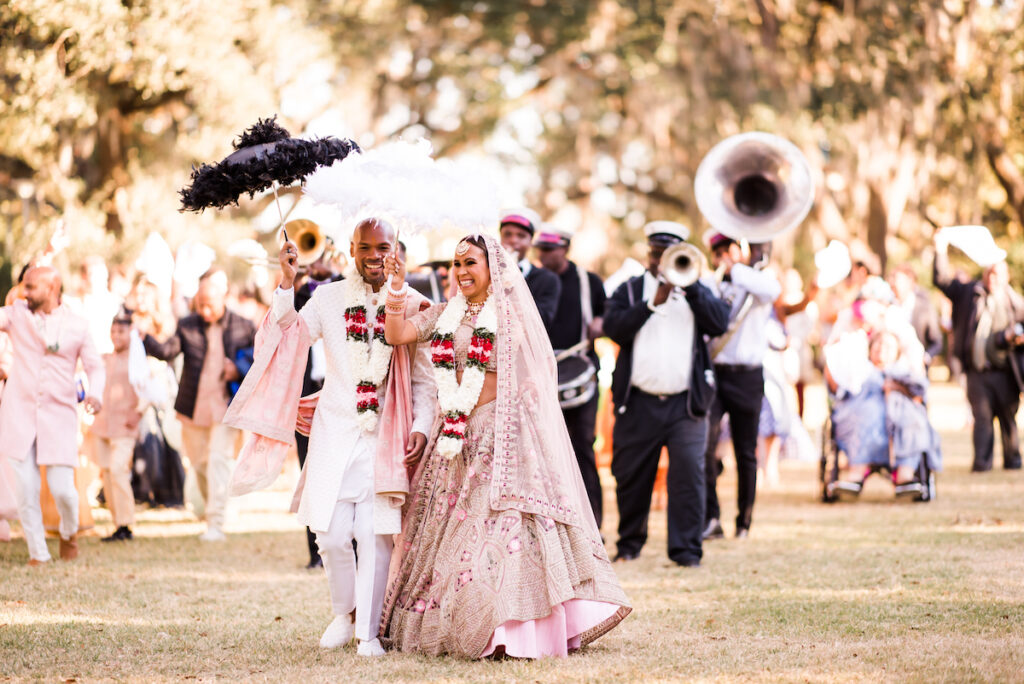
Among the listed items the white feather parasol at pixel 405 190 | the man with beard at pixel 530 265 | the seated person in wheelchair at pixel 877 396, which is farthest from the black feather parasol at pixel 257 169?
the seated person in wheelchair at pixel 877 396

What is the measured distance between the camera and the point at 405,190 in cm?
586

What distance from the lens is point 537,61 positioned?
2605cm

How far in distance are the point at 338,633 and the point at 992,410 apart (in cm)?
1050

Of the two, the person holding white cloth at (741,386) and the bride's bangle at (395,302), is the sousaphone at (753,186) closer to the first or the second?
the person holding white cloth at (741,386)

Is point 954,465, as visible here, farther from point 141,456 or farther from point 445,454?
point 445,454

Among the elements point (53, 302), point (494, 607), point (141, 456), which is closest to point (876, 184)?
point (141, 456)

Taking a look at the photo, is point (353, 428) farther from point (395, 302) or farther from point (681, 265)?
point (681, 265)

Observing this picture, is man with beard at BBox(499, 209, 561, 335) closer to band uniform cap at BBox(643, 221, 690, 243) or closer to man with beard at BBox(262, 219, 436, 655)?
band uniform cap at BBox(643, 221, 690, 243)

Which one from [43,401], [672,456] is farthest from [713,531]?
[43,401]

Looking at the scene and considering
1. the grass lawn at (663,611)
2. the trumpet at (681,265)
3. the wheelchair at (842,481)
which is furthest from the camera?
the wheelchair at (842,481)

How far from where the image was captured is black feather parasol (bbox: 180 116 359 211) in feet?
19.4

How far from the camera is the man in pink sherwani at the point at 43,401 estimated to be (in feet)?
29.2

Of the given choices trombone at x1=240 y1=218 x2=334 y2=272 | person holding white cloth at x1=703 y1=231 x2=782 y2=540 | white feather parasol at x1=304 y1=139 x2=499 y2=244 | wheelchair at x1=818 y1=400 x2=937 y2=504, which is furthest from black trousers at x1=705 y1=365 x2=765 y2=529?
white feather parasol at x1=304 y1=139 x2=499 y2=244

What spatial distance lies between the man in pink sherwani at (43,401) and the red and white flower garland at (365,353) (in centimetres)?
337
